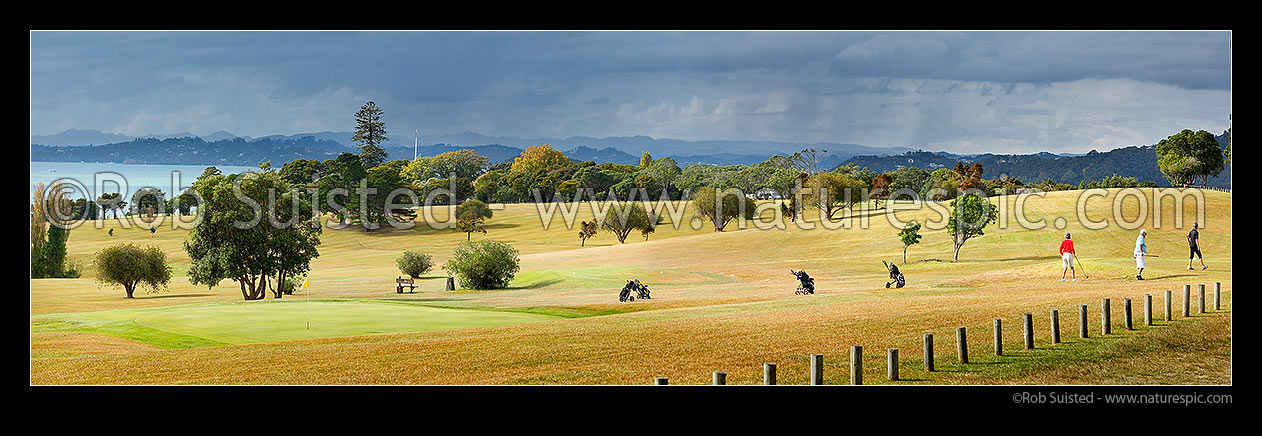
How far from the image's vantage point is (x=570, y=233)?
49969 mm

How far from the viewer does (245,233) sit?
101ft

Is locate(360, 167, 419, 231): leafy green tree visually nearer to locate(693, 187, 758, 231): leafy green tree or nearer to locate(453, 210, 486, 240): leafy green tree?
locate(453, 210, 486, 240): leafy green tree

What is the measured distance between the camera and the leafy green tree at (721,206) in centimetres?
A: 5284

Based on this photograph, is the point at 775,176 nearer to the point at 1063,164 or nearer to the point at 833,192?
the point at 833,192

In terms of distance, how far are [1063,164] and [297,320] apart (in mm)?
39886

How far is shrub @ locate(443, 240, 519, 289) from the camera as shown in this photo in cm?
3177

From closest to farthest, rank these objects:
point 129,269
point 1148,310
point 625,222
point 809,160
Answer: point 1148,310
point 129,269
point 809,160
point 625,222

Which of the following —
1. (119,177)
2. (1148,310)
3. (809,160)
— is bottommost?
(1148,310)

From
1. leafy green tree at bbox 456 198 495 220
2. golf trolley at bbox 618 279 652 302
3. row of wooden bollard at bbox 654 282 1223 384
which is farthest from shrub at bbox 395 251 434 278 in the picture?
row of wooden bollard at bbox 654 282 1223 384

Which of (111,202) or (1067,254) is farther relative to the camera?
(111,202)

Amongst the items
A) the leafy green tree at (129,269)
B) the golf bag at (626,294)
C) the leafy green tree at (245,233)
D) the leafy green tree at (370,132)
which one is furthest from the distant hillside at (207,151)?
the golf bag at (626,294)

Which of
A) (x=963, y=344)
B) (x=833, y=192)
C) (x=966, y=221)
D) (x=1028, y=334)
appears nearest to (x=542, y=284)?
(x=966, y=221)
